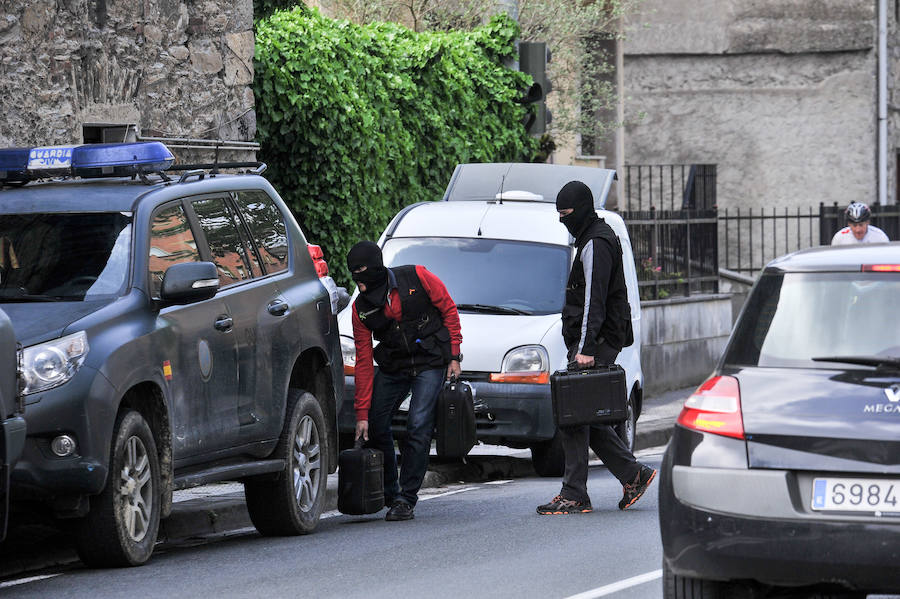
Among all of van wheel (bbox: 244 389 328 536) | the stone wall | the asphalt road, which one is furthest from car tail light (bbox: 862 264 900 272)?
the stone wall

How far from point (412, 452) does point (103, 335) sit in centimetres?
309

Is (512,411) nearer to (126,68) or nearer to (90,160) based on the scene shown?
(90,160)

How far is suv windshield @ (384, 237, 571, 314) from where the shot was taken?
13.3m

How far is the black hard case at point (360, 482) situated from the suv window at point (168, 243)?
177cm

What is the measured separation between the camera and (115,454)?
7992 mm

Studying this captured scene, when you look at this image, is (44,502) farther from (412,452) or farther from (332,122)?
(332,122)

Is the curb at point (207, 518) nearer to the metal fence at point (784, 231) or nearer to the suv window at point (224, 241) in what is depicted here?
the suv window at point (224, 241)

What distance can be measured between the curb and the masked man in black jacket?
190 centimetres

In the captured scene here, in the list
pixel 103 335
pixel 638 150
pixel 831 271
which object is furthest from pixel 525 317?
pixel 638 150

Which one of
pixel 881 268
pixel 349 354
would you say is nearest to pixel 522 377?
pixel 349 354

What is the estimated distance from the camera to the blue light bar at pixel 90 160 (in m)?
9.29

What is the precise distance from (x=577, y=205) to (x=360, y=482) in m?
2.11

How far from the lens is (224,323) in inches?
360

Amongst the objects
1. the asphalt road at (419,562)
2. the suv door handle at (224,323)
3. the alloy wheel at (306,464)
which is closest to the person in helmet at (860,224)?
the asphalt road at (419,562)
